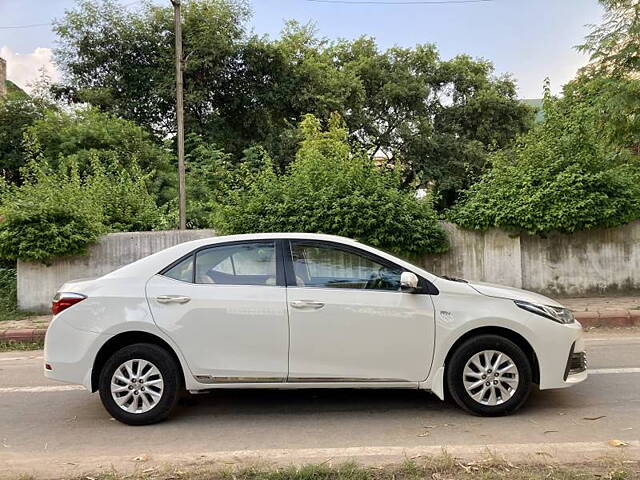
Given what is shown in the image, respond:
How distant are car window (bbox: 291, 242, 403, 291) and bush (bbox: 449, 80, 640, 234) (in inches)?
259

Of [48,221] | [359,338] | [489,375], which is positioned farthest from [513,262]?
[48,221]

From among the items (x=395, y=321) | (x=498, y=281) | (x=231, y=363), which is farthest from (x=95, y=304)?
(x=498, y=281)

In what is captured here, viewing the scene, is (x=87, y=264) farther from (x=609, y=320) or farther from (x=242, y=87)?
(x=242, y=87)

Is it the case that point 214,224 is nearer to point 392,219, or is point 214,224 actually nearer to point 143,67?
point 392,219

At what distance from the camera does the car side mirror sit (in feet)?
14.8

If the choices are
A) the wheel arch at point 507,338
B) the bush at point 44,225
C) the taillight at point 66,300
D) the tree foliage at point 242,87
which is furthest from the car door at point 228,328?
the tree foliage at point 242,87

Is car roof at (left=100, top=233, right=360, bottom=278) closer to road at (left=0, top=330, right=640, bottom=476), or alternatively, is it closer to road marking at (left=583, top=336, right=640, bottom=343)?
road at (left=0, top=330, right=640, bottom=476)

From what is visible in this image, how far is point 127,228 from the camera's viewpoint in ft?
39.6

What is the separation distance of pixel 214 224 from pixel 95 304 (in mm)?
6765

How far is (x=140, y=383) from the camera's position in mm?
4570

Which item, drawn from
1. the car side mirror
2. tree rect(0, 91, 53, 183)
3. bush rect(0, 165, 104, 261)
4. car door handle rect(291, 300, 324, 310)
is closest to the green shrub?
bush rect(0, 165, 104, 261)

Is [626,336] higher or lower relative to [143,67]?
lower

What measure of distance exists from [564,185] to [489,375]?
7.02 m

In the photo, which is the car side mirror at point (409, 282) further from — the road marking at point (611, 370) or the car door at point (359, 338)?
the road marking at point (611, 370)
